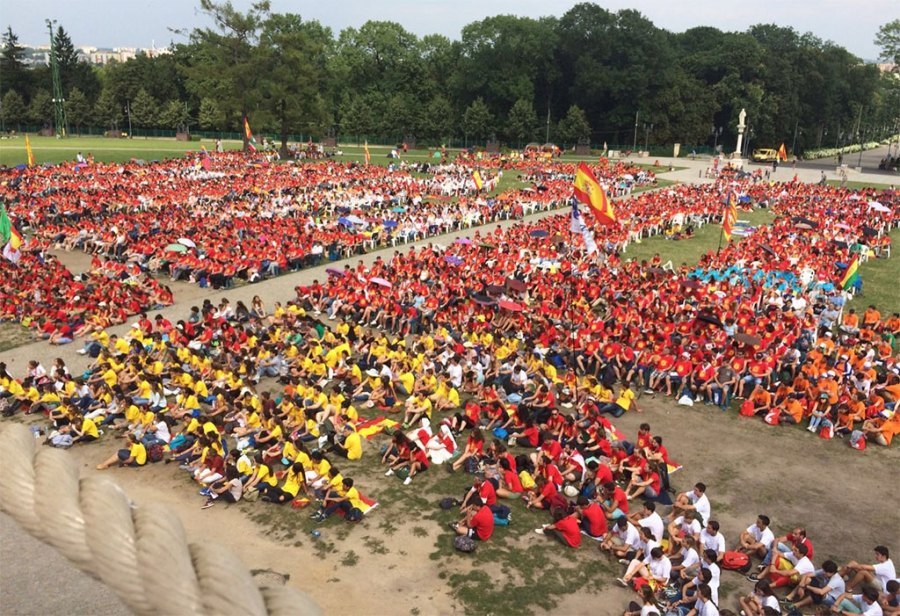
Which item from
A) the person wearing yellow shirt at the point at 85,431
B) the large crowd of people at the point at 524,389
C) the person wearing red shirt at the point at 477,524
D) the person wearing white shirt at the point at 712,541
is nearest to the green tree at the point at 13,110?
the large crowd of people at the point at 524,389

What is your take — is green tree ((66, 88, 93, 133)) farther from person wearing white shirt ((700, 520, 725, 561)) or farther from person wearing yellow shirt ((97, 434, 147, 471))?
person wearing white shirt ((700, 520, 725, 561))

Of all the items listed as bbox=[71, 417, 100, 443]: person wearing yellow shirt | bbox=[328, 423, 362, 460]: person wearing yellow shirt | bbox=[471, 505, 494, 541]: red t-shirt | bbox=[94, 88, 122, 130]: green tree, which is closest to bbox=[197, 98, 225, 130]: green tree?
bbox=[94, 88, 122, 130]: green tree

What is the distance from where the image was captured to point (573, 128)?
80.4 meters

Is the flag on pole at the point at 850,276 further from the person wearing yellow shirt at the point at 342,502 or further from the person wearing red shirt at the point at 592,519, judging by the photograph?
the person wearing yellow shirt at the point at 342,502

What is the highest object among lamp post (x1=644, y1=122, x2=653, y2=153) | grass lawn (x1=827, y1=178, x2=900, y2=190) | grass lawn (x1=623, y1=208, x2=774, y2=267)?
lamp post (x1=644, y1=122, x2=653, y2=153)

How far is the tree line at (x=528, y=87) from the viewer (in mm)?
81875

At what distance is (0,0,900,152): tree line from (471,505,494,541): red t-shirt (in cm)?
7203

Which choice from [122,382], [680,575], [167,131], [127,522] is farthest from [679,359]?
[167,131]

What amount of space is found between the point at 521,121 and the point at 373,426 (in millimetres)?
73333

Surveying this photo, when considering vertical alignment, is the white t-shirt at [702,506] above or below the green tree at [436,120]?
below

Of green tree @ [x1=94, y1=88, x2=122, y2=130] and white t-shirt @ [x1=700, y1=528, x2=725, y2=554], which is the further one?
green tree @ [x1=94, y1=88, x2=122, y2=130]

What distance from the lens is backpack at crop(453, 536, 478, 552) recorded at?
9594 mm

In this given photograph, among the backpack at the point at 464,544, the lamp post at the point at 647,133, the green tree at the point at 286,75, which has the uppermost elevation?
the green tree at the point at 286,75

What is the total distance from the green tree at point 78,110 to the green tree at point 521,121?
183 feet
